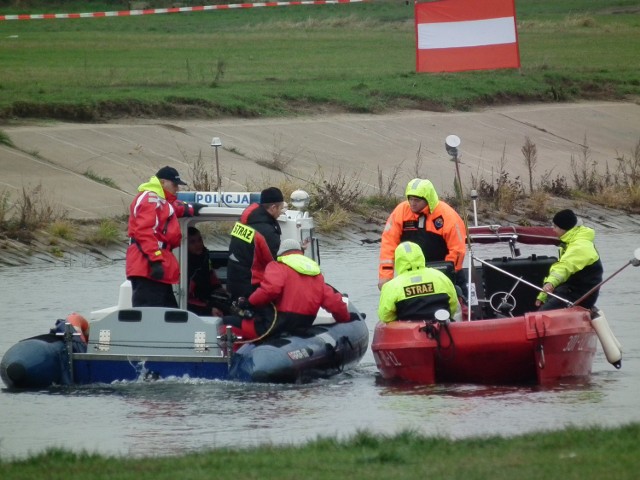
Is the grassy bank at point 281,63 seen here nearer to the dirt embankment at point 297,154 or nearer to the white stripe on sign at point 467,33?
the dirt embankment at point 297,154

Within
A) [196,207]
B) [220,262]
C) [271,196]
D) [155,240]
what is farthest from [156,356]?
[220,262]

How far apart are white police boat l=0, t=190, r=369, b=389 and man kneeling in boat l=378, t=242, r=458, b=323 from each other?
2.66 ft

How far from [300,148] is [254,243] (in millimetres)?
14489

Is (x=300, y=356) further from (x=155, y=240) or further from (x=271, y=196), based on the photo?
(x=155, y=240)

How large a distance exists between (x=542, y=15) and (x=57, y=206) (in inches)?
1132

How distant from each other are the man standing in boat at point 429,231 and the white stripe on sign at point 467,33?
17582 millimetres

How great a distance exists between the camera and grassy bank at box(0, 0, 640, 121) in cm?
2967

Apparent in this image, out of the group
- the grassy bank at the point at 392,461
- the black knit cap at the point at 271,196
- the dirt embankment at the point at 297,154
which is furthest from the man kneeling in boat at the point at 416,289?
the dirt embankment at the point at 297,154

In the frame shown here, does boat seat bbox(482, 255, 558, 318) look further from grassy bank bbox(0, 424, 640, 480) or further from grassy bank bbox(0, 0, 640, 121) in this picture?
grassy bank bbox(0, 0, 640, 121)

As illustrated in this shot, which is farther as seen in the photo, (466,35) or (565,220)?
(466,35)

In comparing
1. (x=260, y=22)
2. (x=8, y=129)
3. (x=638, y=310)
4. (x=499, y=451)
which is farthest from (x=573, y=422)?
(x=260, y=22)

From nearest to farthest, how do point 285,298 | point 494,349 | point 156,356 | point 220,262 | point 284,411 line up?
point 284,411 < point 494,349 < point 156,356 < point 285,298 < point 220,262

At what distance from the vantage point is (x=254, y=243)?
13398mm

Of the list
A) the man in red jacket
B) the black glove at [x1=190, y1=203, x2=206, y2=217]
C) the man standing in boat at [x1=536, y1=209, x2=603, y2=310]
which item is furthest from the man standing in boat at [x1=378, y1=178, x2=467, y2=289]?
the man in red jacket
